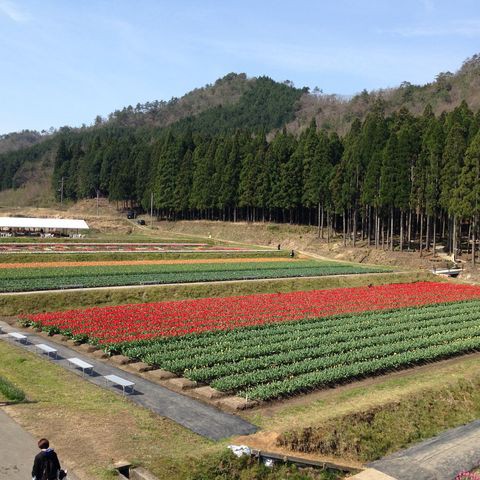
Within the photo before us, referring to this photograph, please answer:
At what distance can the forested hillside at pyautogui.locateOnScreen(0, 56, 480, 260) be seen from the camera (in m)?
55.7

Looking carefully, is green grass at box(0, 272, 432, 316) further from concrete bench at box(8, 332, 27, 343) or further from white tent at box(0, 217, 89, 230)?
white tent at box(0, 217, 89, 230)

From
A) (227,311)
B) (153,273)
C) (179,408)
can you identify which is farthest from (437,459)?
(153,273)


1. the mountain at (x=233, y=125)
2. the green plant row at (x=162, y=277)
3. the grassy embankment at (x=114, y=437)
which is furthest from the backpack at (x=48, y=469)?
the mountain at (x=233, y=125)

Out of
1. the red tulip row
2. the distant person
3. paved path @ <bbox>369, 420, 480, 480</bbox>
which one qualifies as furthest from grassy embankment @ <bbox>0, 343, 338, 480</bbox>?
the red tulip row

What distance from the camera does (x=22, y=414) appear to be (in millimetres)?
13828

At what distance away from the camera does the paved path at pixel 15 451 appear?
10664 mm

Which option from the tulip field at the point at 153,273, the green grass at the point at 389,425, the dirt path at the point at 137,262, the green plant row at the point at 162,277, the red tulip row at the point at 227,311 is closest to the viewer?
the green grass at the point at 389,425

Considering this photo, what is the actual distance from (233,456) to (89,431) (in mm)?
3637

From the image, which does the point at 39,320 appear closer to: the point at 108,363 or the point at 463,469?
the point at 108,363

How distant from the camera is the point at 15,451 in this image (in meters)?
11.7

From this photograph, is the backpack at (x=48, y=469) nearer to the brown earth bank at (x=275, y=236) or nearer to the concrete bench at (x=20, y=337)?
the concrete bench at (x=20, y=337)

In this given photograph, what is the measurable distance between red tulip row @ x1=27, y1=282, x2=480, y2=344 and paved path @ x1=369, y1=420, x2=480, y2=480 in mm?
11998

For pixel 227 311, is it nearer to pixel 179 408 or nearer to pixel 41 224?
pixel 179 408

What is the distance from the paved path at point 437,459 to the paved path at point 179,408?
3566 millimetres
